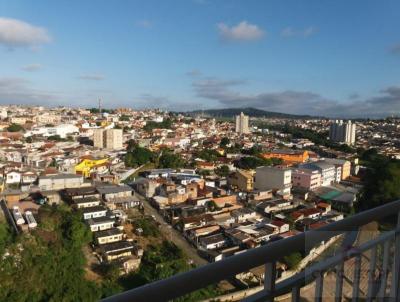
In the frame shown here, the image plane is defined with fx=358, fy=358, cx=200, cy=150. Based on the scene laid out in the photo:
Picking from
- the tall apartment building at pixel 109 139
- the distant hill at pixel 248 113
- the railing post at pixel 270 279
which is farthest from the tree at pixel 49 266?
the distant hill at pixel 248 113

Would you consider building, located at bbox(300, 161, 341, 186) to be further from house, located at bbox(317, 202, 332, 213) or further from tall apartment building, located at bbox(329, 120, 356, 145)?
tall apartment building, located at bbox(329, 120, 356, 145)

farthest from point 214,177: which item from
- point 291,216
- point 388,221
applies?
point 388,221

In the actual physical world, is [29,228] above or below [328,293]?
below

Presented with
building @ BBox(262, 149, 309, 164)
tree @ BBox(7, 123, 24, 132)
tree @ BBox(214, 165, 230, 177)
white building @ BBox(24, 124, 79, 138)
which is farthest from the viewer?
tree @ BBox(7, 123, 24, 132)

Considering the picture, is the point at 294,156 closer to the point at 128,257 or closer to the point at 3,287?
the point at 128,257

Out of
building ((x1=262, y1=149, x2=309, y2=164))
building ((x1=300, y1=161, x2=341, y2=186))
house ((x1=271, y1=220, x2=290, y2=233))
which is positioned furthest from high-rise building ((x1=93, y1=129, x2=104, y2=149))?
house ((x1=271, y1=220, x2=290, y2=233))

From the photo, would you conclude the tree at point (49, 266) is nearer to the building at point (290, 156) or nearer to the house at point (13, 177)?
the house at point (13, 177)

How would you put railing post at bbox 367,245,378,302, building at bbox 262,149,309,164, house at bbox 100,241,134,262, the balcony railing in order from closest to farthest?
the balcony railing → railing post at bbox 367,245,378,302 → house at bbox 100,241,134,262 → building at bbox 262,149,309,164
